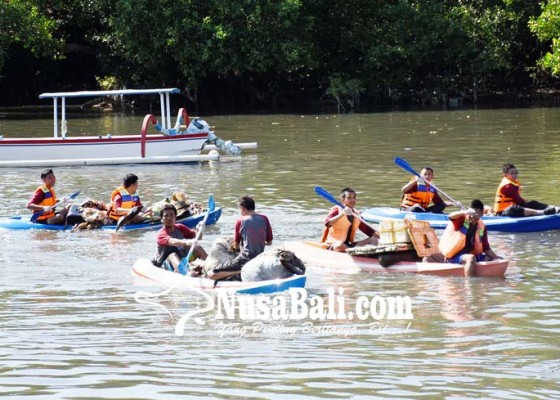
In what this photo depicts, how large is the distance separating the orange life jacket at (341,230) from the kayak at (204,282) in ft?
8.11

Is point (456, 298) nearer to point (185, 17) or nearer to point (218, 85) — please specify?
point (185, 17)

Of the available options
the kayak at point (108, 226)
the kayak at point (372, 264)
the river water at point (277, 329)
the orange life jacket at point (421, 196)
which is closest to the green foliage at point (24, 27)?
the river water at point (277, 329)

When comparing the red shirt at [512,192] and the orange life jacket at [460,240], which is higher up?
the red shirt at [512,192]

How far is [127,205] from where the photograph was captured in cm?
1741

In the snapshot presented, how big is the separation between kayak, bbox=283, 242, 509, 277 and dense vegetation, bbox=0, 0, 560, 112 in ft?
88.1

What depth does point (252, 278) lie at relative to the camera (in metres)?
12.4

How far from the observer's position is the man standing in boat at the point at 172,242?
522 inches

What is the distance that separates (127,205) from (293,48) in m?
26.0

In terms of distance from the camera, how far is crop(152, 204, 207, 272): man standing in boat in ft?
43.5

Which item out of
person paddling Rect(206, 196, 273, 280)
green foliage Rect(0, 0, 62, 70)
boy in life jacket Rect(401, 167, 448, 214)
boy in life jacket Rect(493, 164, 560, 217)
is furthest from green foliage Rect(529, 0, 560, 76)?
person paddling Rect(206, 196, 273, 280)

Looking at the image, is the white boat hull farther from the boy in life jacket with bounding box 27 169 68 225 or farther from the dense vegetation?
the dense vegetation

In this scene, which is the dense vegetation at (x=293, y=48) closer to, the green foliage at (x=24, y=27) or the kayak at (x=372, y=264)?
the green foliage at (x=24, y=27)

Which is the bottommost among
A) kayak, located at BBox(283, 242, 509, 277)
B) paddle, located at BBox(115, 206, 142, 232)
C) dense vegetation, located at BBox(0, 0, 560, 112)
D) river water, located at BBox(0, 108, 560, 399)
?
river water, located at BBox(0, 108, 560, 399)

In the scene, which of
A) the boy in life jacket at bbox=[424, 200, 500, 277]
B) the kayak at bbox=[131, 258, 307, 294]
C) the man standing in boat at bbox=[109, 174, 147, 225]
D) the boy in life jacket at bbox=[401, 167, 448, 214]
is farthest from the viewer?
the boy in life jacket at bbox=[401, 167, 448, 214]
